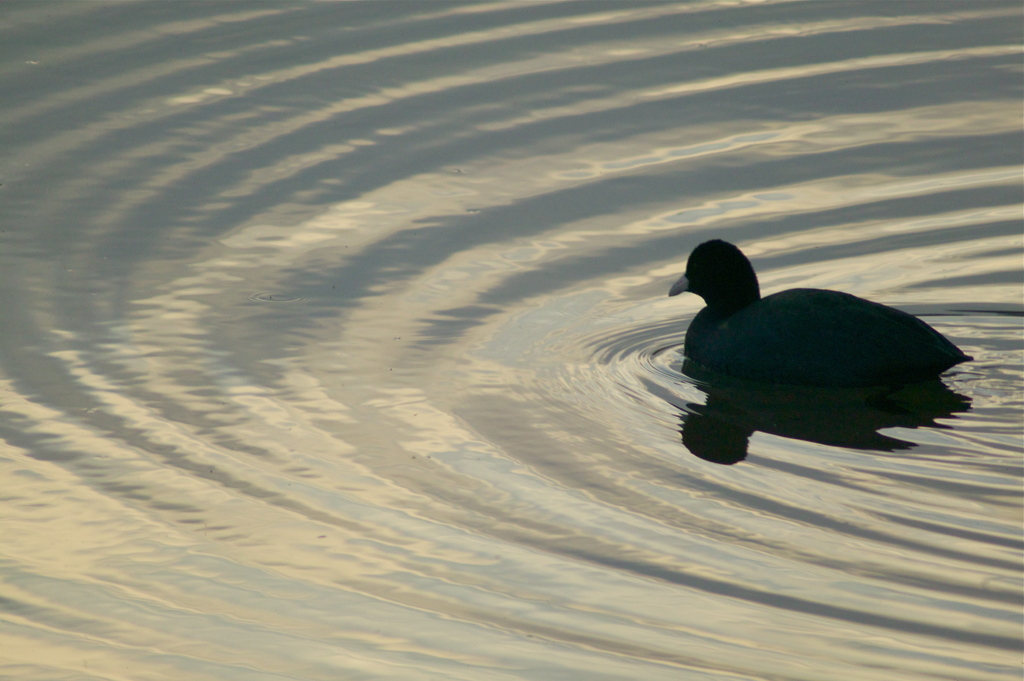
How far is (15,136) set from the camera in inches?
408

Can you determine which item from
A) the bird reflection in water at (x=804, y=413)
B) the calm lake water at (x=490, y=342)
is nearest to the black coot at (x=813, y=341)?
the bird reflection in water at (x=804, y=413)

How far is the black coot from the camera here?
22.1 ft

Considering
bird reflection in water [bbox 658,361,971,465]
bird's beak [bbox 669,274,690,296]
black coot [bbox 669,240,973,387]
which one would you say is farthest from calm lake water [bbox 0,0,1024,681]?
bird's beak [bbox 669,274,690,296]

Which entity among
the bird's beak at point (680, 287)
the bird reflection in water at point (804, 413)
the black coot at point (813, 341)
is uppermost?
the bird's beak at point (680, 287)

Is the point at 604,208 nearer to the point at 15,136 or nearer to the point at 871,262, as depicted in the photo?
the point at 871,262

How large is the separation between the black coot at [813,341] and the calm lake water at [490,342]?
0.58 feet

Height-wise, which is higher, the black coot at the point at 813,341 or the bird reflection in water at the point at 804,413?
the black coot at the point at 813,341

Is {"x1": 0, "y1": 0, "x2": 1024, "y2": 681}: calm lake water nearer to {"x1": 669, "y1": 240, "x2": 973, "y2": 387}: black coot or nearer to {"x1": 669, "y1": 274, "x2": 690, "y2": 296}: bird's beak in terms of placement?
{"x1": 669, "y1": 240, "x2": 973, "y2": 387}: black coot

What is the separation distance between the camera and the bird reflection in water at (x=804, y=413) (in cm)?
625

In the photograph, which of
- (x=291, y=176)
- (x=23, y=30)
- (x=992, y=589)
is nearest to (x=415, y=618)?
(x=992, y=589)

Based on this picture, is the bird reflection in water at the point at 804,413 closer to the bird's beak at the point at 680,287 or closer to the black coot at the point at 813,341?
the black coot at the point at 813,341

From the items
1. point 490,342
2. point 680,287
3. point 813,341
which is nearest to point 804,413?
point 813,341

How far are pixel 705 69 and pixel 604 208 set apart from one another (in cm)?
258

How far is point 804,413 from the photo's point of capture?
6.67 m
